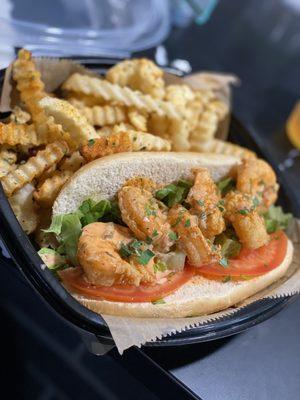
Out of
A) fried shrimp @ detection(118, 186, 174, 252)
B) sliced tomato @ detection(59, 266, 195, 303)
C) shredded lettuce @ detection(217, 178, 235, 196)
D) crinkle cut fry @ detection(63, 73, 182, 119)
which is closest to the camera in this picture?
sliced tomato @ detection(59, 266, 195, 303)

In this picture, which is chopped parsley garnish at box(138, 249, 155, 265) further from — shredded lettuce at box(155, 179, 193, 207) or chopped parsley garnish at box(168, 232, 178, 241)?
shredded lettuce at box(155, 179, 193, 207)

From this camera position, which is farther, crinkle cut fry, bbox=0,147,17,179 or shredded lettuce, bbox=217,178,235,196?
shredded lettuce, bbox=217,178,235,196

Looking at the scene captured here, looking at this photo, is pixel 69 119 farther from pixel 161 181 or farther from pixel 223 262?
pixel 223 262

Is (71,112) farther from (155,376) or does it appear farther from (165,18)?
(165,18)

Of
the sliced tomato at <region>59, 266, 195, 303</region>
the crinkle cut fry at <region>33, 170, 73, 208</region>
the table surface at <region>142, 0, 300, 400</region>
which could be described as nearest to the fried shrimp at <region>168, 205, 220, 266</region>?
the sliced tomato at <region>59, 266, 195, 303</region>

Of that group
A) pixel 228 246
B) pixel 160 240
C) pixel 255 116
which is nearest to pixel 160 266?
pixel 160 240

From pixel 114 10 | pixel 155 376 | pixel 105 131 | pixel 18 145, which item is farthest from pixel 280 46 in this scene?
pixel 155 376
